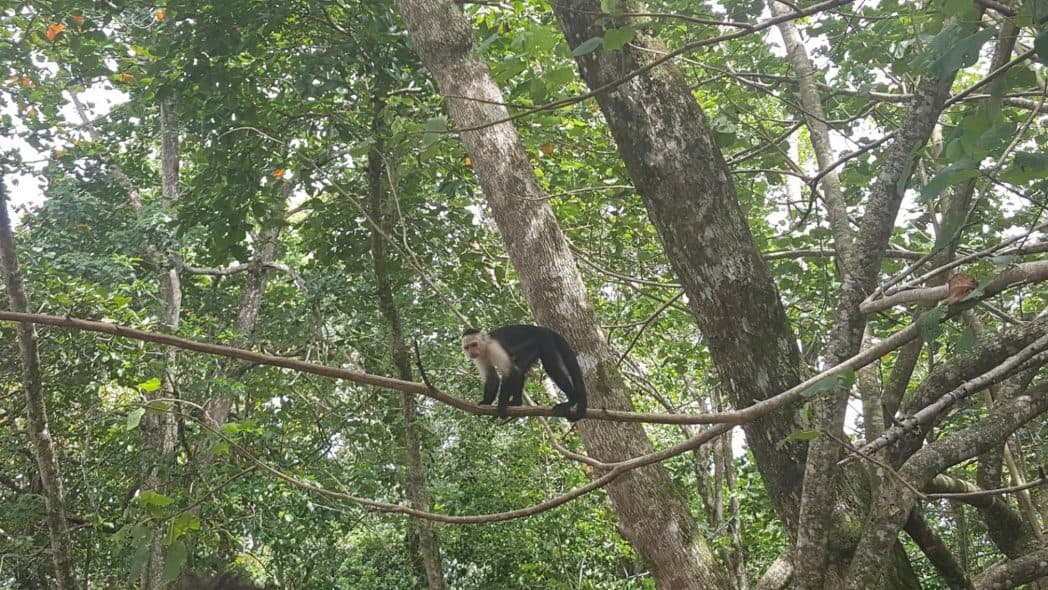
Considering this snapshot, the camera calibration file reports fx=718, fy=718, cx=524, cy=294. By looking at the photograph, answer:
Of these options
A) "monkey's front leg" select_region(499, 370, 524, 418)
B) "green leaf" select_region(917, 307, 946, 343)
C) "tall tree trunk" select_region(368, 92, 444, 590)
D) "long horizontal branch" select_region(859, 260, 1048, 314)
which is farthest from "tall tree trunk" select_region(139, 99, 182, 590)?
"green leaf" select_region(917, 307, 946, 343)

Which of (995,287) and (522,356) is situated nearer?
Answer: (995,287)

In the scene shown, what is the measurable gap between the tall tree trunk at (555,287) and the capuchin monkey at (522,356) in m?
0.10

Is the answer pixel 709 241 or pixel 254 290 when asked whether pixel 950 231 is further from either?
pixel 254 290

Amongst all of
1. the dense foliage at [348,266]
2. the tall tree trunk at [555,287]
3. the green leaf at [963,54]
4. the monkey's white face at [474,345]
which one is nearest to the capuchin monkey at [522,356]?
the monkey's white face at [474,345]

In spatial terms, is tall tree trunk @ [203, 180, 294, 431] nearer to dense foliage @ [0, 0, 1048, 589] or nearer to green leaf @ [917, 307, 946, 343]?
dense foliage @ [0, 0, 1048, 589]

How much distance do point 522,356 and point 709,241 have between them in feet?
4.85

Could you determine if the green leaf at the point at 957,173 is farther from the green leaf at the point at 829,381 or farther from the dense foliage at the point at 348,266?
the dense foliage at the point at 348,266

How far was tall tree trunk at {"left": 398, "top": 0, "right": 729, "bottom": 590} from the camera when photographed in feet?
12.0

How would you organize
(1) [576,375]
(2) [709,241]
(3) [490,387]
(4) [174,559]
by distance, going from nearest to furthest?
(4) [174,559] < (2) [709,241] < (1) [576,375] < (3) [490,387]

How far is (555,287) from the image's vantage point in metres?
3.85

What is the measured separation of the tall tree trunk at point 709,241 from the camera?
2.57 m

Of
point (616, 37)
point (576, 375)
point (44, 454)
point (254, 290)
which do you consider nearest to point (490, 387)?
point (576, 375)

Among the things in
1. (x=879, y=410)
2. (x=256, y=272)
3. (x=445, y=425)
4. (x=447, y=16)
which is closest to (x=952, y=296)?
(x=879, y=410)

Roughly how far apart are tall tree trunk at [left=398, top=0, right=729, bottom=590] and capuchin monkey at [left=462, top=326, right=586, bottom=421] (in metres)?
0.10
